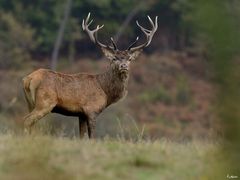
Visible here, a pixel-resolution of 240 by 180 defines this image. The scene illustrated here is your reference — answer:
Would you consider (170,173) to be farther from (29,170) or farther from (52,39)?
(52,39)

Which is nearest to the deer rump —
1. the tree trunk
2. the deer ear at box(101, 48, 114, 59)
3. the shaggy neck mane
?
the shaggy neck mane

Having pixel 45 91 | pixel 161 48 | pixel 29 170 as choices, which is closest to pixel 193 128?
pixel 161 48

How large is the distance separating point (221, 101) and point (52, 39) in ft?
175

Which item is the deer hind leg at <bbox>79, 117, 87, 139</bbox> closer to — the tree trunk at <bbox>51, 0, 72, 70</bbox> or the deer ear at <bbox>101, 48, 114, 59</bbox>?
the deer ear at <bbox>101, 48, 114, 59</bbox>

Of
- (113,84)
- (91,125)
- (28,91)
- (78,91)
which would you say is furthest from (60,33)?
(91,125)

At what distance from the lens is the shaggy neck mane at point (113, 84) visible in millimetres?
13773

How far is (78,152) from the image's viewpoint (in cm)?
838

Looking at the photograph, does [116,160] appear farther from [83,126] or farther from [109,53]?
[109,53]

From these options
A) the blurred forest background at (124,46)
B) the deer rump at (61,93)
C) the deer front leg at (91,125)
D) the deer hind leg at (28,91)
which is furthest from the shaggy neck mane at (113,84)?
the blurred forest background at (124,46)

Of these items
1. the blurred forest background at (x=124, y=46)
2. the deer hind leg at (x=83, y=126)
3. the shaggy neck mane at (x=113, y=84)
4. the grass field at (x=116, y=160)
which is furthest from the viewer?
the blurred forest background at (x=124, y=46)

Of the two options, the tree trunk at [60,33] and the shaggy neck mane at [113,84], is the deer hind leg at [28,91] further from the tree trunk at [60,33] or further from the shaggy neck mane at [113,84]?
the tree trunk at [60,33]

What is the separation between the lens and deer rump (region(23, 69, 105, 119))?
42.1 ft

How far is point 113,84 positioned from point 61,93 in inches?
47.2

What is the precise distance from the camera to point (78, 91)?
1322cm
